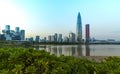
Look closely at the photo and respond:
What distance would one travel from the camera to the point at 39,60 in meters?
4.60

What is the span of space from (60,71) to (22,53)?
0.84m

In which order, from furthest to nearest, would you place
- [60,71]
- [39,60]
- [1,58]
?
1. [1,58]
2. [39,60]
3. [60,71]

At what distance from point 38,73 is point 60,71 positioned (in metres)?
0.38

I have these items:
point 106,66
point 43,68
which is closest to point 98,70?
point 106,66

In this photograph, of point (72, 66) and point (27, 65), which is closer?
point (72, 66)

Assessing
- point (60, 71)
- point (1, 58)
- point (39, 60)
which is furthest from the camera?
point (1, 58)

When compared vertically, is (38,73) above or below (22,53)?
below

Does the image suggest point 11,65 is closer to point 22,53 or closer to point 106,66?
point 22,53

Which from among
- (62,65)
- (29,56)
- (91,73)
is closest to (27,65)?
(29,56)

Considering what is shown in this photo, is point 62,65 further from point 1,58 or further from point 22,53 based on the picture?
point 1,58

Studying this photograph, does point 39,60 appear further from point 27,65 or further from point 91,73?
point 91,73

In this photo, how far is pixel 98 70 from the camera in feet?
14.2

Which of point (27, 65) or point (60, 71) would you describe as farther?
point (27, 65)

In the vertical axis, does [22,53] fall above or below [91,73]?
above
